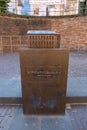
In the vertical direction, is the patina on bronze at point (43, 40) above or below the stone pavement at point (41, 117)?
above

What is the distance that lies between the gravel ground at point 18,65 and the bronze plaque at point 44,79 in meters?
1.74

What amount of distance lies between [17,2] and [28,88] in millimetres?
10811

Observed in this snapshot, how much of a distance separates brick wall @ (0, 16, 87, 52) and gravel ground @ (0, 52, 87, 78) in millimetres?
496

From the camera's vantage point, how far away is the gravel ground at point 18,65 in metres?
4.87

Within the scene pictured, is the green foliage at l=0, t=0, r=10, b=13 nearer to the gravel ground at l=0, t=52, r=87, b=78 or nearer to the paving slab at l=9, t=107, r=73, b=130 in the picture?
the gravel ground at l=0, t=52, r=87, b=78

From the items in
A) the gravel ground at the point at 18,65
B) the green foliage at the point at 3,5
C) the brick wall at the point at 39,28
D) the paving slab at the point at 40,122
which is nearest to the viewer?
the paving slab at the point at 40,122

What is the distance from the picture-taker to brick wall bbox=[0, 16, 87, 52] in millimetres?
7602

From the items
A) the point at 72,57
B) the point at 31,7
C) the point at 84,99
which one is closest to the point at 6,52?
the point at 72,57

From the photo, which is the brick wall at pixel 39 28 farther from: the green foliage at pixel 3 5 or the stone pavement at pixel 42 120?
the stone pavement at pixel 42 120

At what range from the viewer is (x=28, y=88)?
2955mm

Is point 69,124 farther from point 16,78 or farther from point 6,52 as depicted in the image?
point 6,52

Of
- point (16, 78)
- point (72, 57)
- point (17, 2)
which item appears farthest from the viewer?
point (17, 2)

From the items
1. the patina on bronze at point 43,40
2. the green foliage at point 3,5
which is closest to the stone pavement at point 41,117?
the patina on bronze at point 43,40

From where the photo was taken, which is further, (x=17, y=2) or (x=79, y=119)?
(x=17, y=2)
